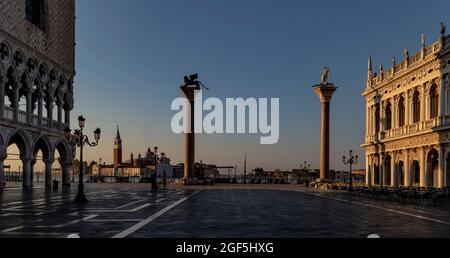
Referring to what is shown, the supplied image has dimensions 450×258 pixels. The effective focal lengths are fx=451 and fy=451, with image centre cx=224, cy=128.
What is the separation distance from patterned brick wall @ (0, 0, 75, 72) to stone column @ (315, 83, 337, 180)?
28.8 meters

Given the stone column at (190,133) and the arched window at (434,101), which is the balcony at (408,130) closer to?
the arched window at (434,101)

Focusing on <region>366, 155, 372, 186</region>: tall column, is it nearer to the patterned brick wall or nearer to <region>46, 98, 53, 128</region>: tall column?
<region>46, 98, 53, 128</region>: tall column

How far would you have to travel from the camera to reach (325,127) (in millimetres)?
53125

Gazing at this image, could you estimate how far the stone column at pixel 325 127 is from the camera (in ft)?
173

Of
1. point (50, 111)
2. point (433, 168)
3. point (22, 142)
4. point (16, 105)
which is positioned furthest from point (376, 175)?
point (16, 105)

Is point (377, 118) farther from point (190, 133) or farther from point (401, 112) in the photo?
point (190, 133)

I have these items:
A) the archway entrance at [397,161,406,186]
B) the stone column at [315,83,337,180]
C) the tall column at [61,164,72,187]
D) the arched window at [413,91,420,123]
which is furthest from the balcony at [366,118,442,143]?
the tall column at [61,164,72,187]

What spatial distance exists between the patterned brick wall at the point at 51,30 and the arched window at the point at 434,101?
111ft

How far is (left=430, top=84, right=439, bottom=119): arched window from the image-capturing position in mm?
34906

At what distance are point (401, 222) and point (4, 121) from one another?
30.7 m

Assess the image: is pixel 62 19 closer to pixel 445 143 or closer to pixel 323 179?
pixel 323 179

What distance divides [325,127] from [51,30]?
104ft
